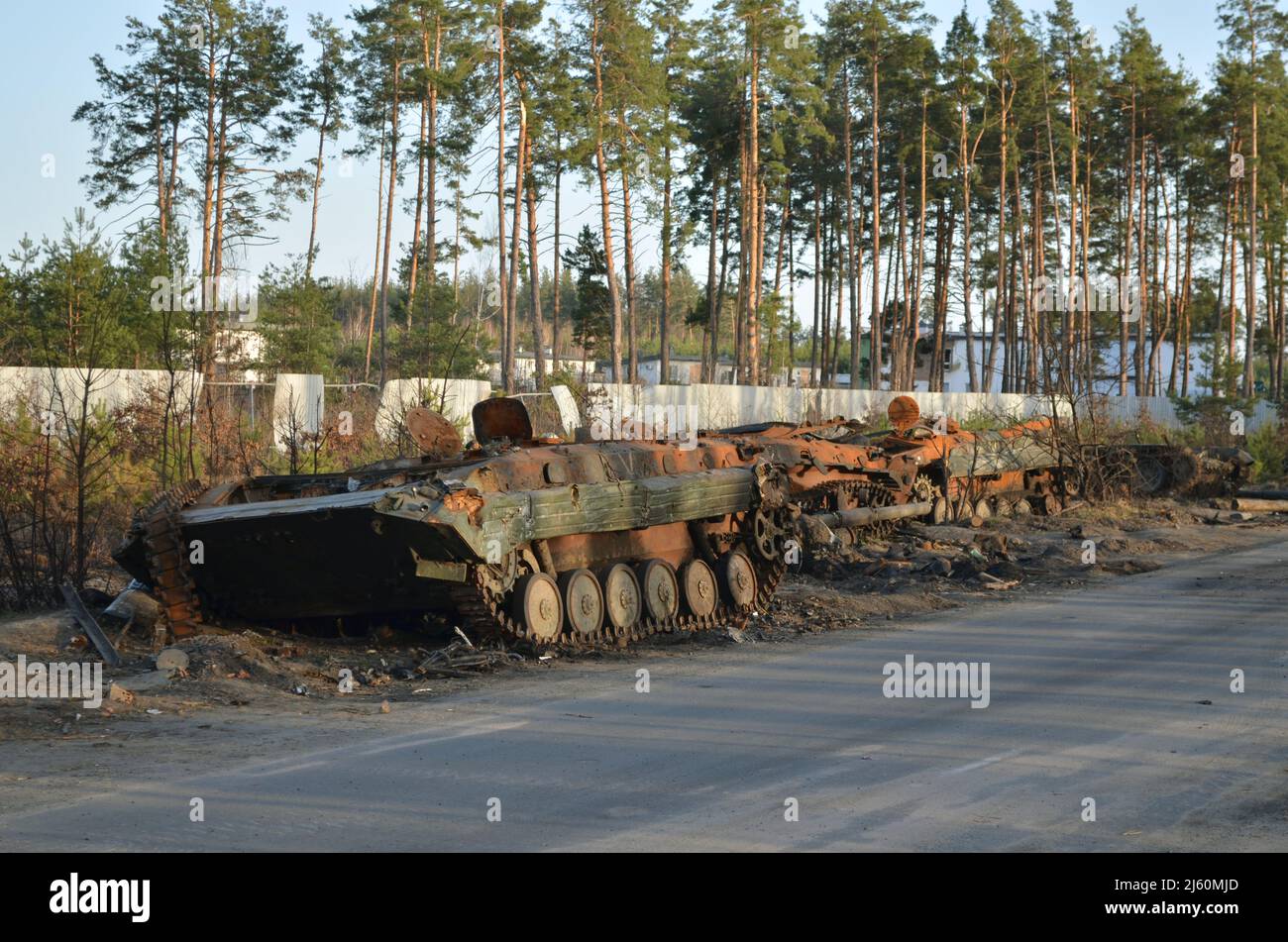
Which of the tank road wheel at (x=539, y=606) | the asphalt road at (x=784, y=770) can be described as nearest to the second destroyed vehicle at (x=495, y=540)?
the tank road wheel at (x=539, y=606)

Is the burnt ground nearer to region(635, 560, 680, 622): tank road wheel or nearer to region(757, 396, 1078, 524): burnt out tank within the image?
region(635, 560, 680, 622): tank road wheel

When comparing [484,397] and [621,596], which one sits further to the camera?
[484,397]

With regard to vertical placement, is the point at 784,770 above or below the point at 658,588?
below

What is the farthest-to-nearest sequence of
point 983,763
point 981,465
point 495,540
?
point 981,465
point 495,540
point 983,763

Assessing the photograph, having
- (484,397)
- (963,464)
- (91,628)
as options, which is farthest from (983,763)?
(484,397)

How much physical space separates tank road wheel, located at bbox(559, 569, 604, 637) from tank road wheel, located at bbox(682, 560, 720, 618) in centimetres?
133

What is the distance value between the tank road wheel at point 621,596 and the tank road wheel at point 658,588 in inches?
3.7

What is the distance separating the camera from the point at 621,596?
13.1 meters

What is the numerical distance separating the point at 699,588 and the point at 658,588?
676 millimetres

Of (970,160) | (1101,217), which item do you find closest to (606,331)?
(970,160)

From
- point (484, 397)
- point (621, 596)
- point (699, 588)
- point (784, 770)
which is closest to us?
point (784, 770)

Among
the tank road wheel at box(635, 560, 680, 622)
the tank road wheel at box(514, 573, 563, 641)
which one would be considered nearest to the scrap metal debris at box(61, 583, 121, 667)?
the tank road wheel at box(514, 573, 563, 641)

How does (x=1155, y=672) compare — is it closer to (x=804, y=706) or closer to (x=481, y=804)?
(x=804, y=706)

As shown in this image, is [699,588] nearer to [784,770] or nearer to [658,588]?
[658,588]
